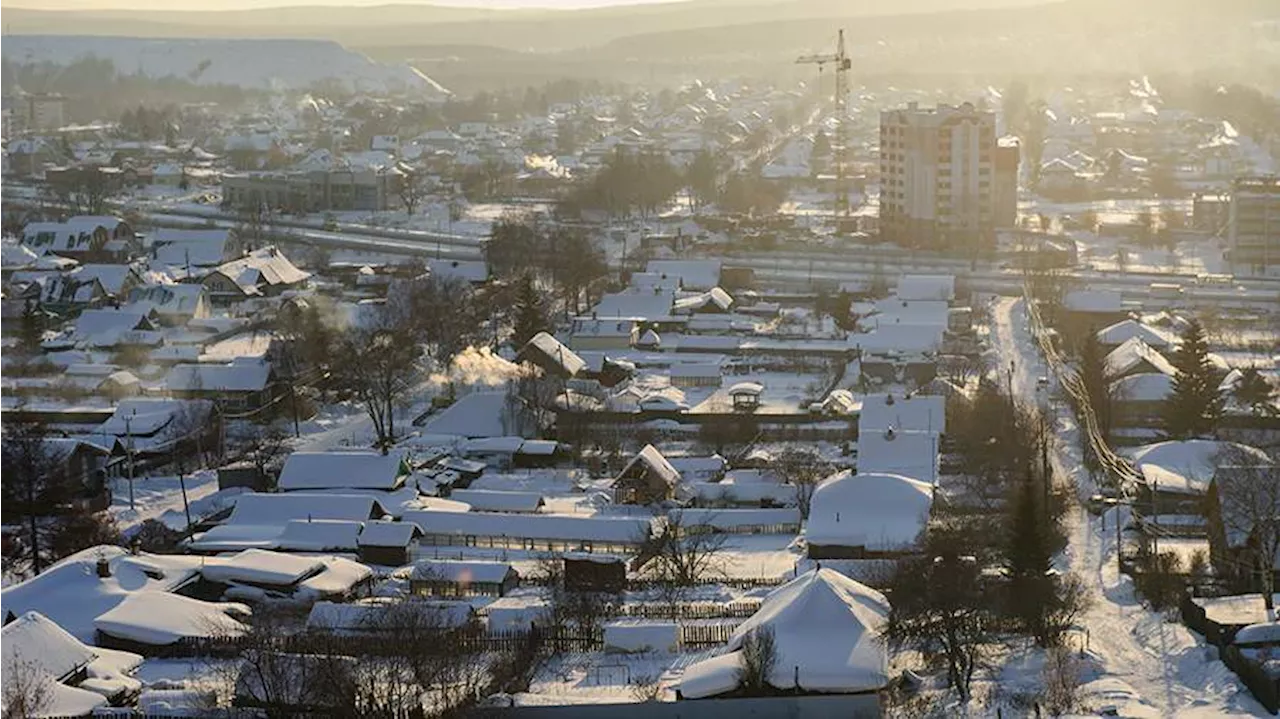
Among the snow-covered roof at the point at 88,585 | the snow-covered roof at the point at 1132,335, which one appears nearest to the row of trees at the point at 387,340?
the snow-covered roof at the point at 88,585

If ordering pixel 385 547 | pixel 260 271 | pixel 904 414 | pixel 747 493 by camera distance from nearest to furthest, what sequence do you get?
1. pixel 385 547
2. pixel 747 493
3. pixel 904 414
4. pixel 260 271

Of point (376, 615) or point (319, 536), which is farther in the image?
point (319, 536)

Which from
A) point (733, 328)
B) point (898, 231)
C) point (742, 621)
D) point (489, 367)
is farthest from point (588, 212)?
point (742, 621)

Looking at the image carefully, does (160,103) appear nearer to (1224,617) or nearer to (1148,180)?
(1148,180)

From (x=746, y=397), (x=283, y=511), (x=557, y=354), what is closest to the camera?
(x=283, y=511)

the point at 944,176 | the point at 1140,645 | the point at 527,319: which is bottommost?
the point at 944,176

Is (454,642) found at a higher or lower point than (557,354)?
higher

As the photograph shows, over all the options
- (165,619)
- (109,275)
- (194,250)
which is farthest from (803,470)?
(194,250)

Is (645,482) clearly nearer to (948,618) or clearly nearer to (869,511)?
(869,511)

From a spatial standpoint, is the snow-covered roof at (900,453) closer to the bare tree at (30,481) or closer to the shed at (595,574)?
the shed at (595,574)

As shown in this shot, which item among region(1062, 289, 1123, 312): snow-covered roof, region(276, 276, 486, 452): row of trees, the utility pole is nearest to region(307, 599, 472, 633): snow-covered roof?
the utility pole
